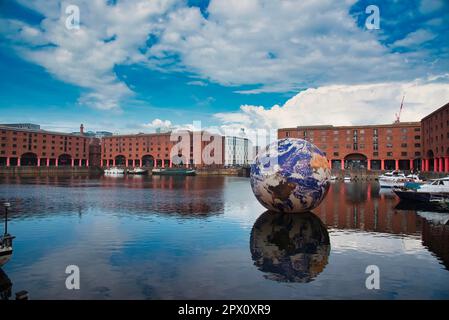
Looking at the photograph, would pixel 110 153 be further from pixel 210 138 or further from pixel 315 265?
pixel 315 265

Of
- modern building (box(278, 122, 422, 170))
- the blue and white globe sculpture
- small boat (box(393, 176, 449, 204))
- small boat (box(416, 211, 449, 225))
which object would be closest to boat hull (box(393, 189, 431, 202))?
small boat (box(393, 176, 449, 204))

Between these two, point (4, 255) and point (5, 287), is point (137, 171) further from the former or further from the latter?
point (5, 287)

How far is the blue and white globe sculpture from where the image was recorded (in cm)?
2022

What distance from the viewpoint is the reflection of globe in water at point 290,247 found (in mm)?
11056

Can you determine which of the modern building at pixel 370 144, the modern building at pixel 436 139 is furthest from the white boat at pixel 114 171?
the modern building at pixel 436 139

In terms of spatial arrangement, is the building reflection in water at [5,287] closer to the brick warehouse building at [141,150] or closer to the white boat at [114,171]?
the white boat at [114,171]

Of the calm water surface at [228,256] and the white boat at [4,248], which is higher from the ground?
the white boat at [4,248]

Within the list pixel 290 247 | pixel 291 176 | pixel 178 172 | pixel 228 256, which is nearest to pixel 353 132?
pixel 178 172

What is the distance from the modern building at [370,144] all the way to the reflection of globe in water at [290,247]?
311ft

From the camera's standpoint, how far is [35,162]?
147125 millimetres

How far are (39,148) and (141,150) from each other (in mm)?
42615

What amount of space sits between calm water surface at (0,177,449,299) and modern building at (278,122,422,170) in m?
89.4

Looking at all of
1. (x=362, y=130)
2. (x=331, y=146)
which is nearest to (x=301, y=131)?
(x=331, y=146)

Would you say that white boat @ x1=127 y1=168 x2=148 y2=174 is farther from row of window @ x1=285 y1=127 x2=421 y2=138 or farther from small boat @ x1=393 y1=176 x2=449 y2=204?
small boat @ x1=393 y1=176 x2=449 y2=204
